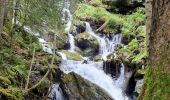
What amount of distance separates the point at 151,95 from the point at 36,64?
8733mm

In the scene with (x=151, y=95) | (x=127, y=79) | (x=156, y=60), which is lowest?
(x=127, y=79)

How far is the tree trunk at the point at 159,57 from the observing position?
6.87 ft

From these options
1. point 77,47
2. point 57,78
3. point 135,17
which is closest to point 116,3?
point 135,17

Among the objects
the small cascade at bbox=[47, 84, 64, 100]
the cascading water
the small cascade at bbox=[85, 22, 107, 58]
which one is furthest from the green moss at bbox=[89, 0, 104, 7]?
the small cascade at bbox=[47, 84, 64, 100]

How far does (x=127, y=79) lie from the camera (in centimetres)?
1384

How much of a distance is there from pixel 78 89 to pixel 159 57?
30.3 feet

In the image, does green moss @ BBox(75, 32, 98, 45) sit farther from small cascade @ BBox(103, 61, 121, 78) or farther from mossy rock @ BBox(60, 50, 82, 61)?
small cascade @ BBox(103, 61, 121, 78)

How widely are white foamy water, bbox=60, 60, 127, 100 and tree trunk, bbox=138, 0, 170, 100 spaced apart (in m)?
10.8

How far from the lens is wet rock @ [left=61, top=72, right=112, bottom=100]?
11.3 m

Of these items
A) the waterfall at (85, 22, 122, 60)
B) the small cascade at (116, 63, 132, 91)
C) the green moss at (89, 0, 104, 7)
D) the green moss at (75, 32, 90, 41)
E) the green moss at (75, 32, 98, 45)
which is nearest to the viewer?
the small cascade at (116, 63, 132, 91)

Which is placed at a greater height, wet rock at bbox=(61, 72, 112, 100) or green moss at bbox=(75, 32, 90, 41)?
green moss at bbox=(75, 32, 90, 41)

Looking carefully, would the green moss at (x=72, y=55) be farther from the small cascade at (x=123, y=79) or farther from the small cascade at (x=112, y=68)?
the small cascade at (x=123, y=79)

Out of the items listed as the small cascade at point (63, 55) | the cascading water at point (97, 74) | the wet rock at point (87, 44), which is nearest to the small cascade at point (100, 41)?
the wet rock at point (87, 44)

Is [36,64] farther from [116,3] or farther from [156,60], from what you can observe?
[116,3]
